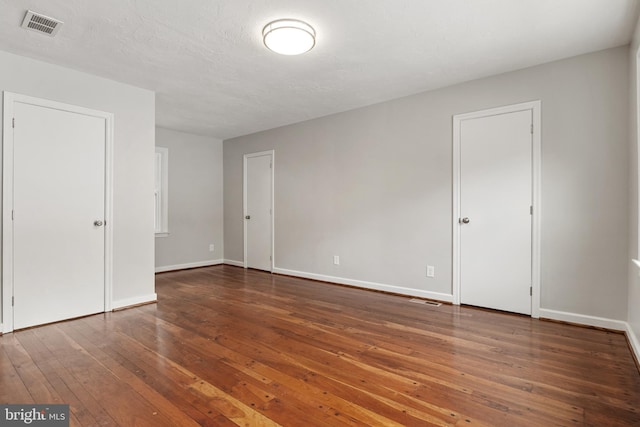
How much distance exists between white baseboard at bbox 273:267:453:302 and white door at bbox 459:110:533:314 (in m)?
0.28

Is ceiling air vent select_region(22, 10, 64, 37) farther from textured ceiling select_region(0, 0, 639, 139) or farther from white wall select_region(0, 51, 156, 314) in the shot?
white wall select_region(0, 51, 156, 314)

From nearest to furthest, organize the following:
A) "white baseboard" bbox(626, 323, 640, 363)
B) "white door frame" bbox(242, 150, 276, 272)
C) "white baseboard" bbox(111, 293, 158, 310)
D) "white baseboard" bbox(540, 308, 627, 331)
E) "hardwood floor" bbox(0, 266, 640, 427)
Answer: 1. "hardwood floor" bbox(0, 266, 640, 427)
2. "white baseboard" bbox(626, 323, 640, 363)
3. "white baseboard" bbox(540, 308, 627, 331)
4. "white baseboard" bbox(111, 293, 158, 310)
5. "white door frame" bbox(242, 150, 276, 272)

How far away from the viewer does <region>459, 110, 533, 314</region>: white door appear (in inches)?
131

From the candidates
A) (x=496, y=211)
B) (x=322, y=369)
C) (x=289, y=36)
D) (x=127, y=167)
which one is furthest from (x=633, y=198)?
(x=127, y=167)

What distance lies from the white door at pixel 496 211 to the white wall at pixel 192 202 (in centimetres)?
460

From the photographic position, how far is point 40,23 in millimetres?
2477

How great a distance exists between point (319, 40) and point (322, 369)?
A: 2.53 m

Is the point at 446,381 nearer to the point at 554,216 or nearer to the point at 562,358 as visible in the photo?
the point at 562,358

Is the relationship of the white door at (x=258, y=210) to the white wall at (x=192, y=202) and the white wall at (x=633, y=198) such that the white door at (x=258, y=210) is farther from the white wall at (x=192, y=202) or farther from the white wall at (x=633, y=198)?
the white wall at (x=633, y=198)

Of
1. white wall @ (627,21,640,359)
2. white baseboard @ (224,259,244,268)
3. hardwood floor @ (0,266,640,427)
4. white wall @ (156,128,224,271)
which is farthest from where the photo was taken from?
white baseboard @ (224,259,244,268)

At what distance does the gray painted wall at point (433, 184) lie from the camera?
2.93m

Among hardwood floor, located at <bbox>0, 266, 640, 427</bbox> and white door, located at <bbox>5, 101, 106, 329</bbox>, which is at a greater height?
white door, located at <bbox>5, 101, 106, 329</bbox>

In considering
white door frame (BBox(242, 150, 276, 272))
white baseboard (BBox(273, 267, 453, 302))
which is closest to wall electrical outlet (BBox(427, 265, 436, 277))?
white baseboard (BBox(273, 267, 453, 302))

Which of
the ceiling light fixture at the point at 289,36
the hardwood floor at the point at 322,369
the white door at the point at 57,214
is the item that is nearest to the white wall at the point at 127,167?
the white door at the point at 57,214
